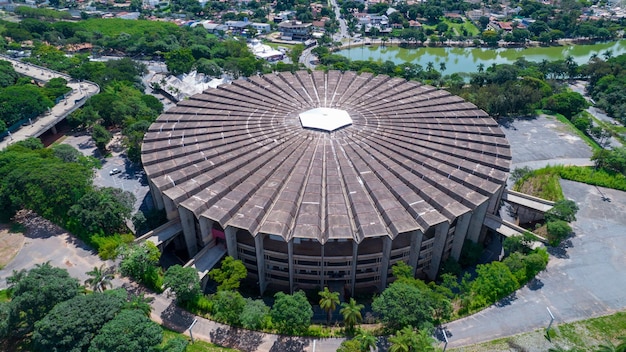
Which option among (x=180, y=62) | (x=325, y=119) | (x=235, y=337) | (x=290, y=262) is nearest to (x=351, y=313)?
(x=290, y=262)

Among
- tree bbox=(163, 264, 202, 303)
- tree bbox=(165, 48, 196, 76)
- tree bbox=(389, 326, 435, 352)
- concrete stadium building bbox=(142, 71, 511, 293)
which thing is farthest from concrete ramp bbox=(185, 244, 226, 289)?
tree bbox=(165, 48, 196, 76)

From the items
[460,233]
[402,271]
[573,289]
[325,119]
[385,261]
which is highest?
[325,119]

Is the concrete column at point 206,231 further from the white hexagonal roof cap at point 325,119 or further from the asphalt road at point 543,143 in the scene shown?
the asphalt road at point 543,143

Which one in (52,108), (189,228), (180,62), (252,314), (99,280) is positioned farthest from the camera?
(180,62)

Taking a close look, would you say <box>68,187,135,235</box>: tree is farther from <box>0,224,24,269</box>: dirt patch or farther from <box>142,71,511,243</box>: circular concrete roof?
<box>0,224,24,269</box>: dirt patch

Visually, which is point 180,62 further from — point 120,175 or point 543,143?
point 543,143

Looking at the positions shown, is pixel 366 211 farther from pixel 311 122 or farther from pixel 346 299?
pixel 311 122

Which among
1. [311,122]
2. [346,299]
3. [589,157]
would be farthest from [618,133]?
[346,299]
